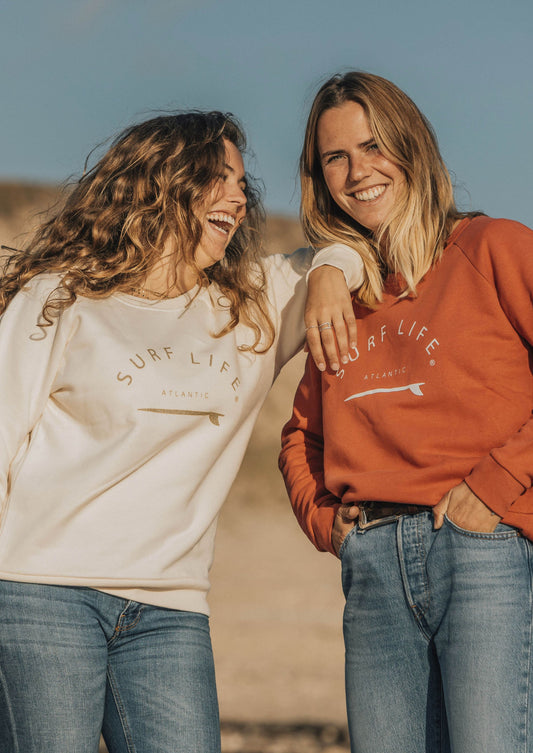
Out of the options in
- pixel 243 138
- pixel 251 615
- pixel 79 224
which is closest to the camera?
pixel 79 224

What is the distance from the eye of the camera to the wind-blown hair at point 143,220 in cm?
283

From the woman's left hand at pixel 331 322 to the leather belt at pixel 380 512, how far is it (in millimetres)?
411

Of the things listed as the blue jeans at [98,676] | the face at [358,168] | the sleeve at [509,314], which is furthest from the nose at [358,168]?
the blue jeans at [98,676]

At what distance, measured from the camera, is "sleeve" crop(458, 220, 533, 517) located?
7.49ft

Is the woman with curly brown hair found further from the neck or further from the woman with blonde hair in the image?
the woman with blonde hair

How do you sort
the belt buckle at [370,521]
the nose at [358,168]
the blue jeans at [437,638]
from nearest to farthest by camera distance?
the blue jeans at [437,638] → the belt buckle at [370,521] → the nose at [358,168]

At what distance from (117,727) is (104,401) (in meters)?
0.87

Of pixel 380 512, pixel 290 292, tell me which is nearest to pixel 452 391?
pixel 380 512

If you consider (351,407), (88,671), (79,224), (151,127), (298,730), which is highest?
(151,127)

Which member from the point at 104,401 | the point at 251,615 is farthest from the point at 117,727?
the point at 251,615

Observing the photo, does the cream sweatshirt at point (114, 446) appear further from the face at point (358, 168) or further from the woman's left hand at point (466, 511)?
the woman's left hand at point (466, 511)

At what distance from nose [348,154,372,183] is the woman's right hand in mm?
950

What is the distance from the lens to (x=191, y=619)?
2.58 metres

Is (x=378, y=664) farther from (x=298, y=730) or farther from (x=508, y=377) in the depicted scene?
(x=298, y=730)
